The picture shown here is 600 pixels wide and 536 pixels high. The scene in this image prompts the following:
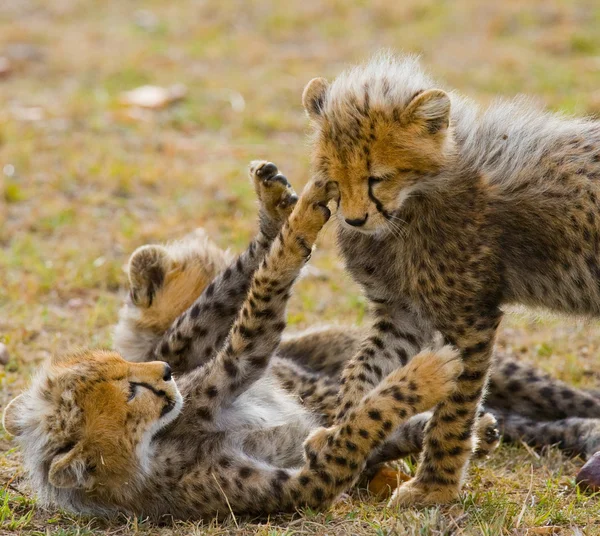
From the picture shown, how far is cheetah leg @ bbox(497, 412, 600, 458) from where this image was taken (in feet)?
13.2

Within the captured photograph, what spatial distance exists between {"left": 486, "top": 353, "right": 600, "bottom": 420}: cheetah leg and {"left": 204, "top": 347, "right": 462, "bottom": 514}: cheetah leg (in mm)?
1034

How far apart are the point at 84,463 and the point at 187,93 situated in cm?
570

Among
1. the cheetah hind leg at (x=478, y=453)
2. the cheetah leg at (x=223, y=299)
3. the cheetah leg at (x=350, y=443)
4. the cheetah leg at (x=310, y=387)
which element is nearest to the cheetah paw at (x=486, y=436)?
the cheetah hind leg at (x=478, y=453)

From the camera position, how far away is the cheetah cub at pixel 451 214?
11.1 ft

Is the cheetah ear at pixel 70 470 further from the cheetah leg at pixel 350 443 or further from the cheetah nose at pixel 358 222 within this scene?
the cheetah nose at pixel 358 222

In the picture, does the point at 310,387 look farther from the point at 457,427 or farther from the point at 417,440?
the point at 457,427

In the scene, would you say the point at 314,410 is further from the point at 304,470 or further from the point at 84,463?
the point at 84,463

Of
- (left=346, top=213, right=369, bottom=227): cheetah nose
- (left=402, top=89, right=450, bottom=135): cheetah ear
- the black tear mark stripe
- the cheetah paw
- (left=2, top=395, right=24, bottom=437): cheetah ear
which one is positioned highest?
(left=402, top=89, right=450, bottom=135): cheetah ear

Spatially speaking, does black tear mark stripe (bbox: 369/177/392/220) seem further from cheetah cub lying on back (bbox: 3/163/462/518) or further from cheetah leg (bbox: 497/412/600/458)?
cheetah leg (bbox: 497/412/600/458)

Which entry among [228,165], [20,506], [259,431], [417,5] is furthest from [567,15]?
[20,506]

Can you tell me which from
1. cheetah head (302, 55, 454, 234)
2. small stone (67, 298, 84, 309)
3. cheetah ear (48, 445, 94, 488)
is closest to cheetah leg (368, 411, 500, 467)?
cheetah head (302, 55, 454, 234)

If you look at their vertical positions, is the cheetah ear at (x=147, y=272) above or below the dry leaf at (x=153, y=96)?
above

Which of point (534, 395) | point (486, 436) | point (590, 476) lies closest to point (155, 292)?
point (486, 436)

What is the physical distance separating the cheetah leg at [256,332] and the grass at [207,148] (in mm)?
557
